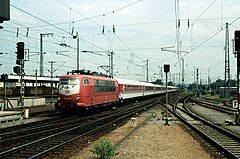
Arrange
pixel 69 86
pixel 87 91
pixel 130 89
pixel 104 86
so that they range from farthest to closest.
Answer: pixel 130 89 → pixel 104 86 → pixel 87 91 → pixel 69 86

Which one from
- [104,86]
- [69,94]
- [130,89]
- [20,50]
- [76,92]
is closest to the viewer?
[20,50]

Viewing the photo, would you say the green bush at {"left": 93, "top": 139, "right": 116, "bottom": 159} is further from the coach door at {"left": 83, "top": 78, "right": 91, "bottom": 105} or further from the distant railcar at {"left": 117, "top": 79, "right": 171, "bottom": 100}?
the distant railcar at {"left": 117, "top": 79, "right": 171, "bottom": 100}

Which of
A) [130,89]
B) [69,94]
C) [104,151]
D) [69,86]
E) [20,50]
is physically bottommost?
[104,151]

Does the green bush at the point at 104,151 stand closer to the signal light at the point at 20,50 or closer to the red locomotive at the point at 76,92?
the signal light at the point at 20,50

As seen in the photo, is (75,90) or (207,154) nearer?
(207,154)


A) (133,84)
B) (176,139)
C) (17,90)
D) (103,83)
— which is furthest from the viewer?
(17,90)

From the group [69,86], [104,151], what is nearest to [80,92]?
[69,86]

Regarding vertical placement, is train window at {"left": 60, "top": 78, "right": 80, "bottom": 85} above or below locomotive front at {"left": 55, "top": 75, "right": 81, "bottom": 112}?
above

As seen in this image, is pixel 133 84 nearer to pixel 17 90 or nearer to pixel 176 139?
pixel 17 90

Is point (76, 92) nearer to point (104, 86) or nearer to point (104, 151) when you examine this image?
point (104, 86)

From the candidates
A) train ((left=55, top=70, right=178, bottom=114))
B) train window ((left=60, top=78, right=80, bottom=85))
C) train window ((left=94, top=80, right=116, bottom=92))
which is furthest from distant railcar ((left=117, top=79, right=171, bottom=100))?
train window ((left=60, top=78, right=80, bottom=85))

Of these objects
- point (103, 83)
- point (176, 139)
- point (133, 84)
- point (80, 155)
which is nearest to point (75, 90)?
point (103, 83)

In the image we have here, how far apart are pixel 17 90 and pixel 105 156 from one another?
151ft

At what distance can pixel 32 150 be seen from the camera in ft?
38.9
